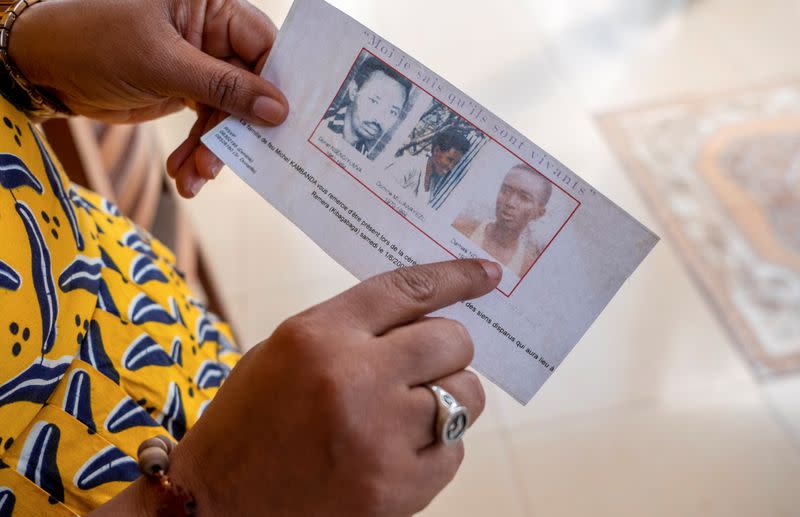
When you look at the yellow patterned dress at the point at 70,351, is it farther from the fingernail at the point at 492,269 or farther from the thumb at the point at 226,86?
the fingernail at the point at 492,269

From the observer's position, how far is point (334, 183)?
26.8 inches

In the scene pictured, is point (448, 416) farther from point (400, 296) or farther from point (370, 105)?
point (370, 105)

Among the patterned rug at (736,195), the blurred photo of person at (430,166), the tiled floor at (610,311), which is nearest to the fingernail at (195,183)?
the blurred photo of person at (430,166)

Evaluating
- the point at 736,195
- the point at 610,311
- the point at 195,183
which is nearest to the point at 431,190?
the point at 195,183

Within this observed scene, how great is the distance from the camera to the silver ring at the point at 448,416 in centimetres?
49

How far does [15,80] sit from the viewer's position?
27.4 inches

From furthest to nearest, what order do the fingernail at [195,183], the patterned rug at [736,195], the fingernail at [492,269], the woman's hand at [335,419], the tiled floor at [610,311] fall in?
the patterned rug at [736,195] < the tiled floor at [610,311] < the fingernail at [195,183] < the fingernail at [492,269] < the woman's hand at [335,419]

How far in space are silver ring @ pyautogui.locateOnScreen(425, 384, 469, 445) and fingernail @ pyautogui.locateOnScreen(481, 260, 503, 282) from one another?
13cm

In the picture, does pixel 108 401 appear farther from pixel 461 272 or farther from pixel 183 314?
pixel 461 272

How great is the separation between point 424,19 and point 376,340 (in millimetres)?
2547

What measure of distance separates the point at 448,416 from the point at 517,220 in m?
0.21

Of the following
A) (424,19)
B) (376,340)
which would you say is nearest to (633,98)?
(424,19)

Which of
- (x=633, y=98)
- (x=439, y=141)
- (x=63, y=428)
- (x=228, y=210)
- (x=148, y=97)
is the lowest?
(x=228, y=210)

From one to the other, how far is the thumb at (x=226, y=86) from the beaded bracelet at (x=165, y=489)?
331 millimetres
